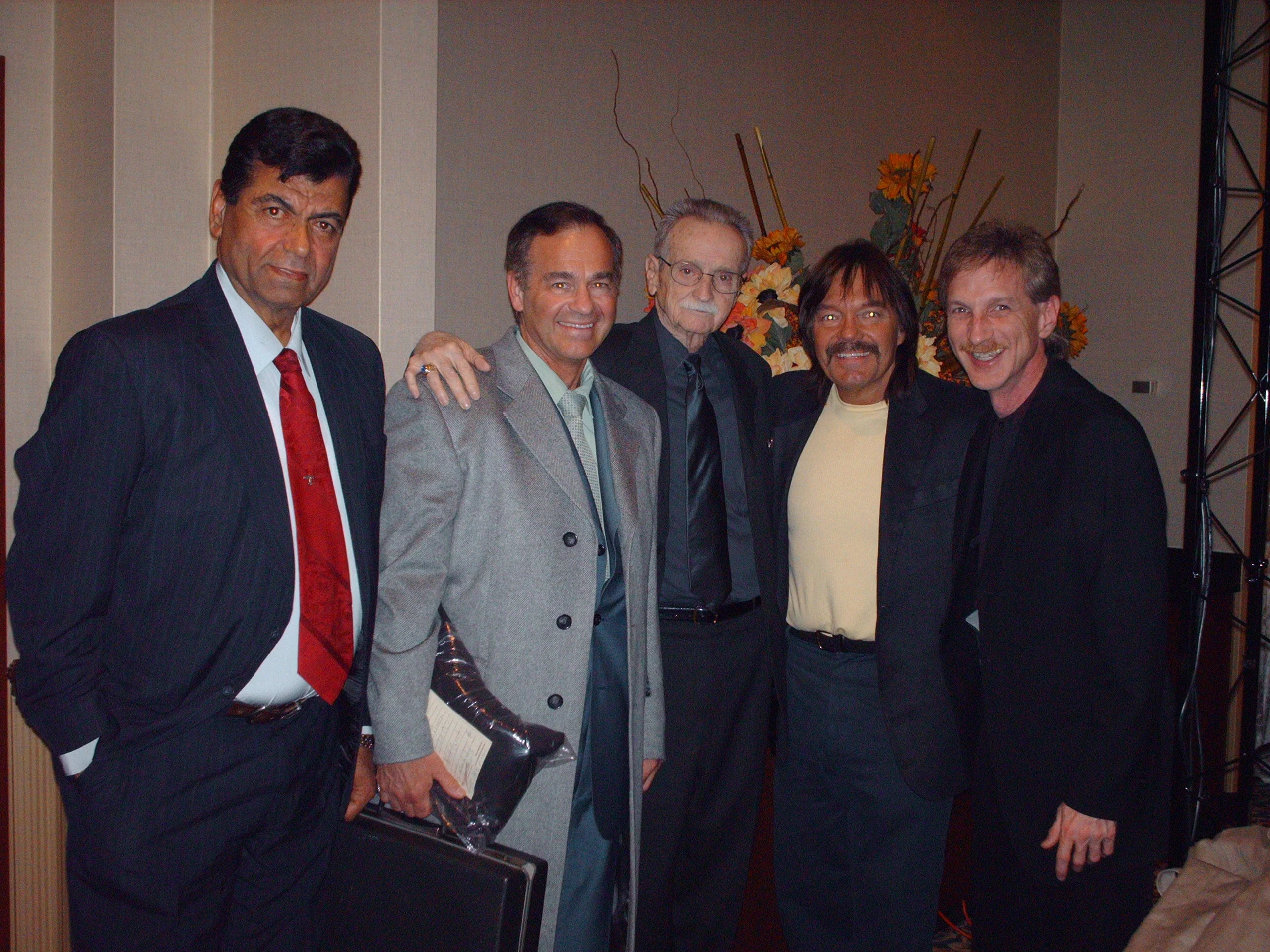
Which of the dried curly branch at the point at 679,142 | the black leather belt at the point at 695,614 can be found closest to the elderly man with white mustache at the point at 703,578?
the black leather belt at the point at 695,614

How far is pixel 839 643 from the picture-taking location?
77.4 inches

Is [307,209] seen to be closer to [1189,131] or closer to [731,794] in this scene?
[731,794]

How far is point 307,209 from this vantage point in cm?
148

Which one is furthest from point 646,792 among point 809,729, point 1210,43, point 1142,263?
point 1142,263

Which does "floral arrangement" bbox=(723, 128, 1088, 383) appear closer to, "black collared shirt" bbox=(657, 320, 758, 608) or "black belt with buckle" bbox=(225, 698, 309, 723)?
"black collared shirt" bbox=(657, 320, 758, 608)

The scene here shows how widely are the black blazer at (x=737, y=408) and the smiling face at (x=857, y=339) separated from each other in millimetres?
204

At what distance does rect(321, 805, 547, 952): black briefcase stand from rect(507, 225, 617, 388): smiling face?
0.89 meters

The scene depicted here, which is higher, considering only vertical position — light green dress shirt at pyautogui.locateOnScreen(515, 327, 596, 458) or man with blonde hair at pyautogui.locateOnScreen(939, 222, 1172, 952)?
light green dress shirt at pyautogui.locateOnScreen(515, 327, 596, 458)

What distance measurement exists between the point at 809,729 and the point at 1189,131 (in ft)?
15.5

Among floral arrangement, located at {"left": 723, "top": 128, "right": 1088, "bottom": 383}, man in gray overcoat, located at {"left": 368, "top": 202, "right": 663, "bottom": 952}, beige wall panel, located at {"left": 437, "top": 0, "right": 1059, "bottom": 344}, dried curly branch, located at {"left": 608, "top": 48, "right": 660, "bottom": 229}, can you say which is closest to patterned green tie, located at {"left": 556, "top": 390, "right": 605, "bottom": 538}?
man in gray overcoat, located at {"left": 368, "top": 202, "right": 663, "bottom": 952}

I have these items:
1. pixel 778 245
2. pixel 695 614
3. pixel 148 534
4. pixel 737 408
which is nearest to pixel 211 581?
pixel 148 534

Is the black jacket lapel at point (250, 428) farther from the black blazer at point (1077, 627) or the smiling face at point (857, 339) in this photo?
the black blazer at point (1077, 627)

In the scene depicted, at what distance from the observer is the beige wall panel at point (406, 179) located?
2131 mm

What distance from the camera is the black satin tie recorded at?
6.43 feet
